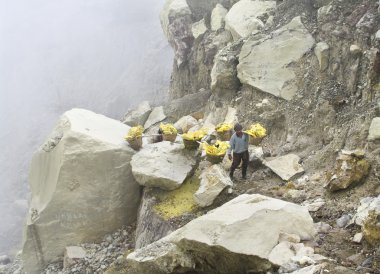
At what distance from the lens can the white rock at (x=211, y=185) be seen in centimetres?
736

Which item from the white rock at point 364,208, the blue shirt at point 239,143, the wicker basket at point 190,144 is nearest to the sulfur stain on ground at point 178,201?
the wicker basket at point 190,144

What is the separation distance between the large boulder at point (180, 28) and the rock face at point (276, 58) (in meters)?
5.22

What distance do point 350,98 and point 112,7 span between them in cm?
3431

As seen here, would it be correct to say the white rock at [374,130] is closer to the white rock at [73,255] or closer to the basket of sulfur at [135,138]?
the basket of sulfur at [135,138]

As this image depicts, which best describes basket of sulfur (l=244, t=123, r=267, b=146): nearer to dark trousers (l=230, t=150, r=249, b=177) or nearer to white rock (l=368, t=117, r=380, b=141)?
dark trousers (l=230, t=150, r=249, b=177)

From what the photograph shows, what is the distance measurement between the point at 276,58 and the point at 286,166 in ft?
11.1

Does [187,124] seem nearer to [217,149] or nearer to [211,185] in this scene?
[217,149]

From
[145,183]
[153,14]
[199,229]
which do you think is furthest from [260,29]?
[153,14]

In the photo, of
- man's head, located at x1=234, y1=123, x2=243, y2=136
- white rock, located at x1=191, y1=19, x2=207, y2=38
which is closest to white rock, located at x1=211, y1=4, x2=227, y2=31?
white rock, located at x1=191, y1=19, x2=207, y2=38

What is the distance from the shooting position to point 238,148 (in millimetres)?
7801

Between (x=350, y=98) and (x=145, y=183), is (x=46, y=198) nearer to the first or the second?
(x=145, y=183)

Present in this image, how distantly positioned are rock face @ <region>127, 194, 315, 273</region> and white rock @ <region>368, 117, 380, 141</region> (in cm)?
233

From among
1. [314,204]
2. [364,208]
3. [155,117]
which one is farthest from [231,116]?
[364,208]

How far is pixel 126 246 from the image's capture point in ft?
28.5
